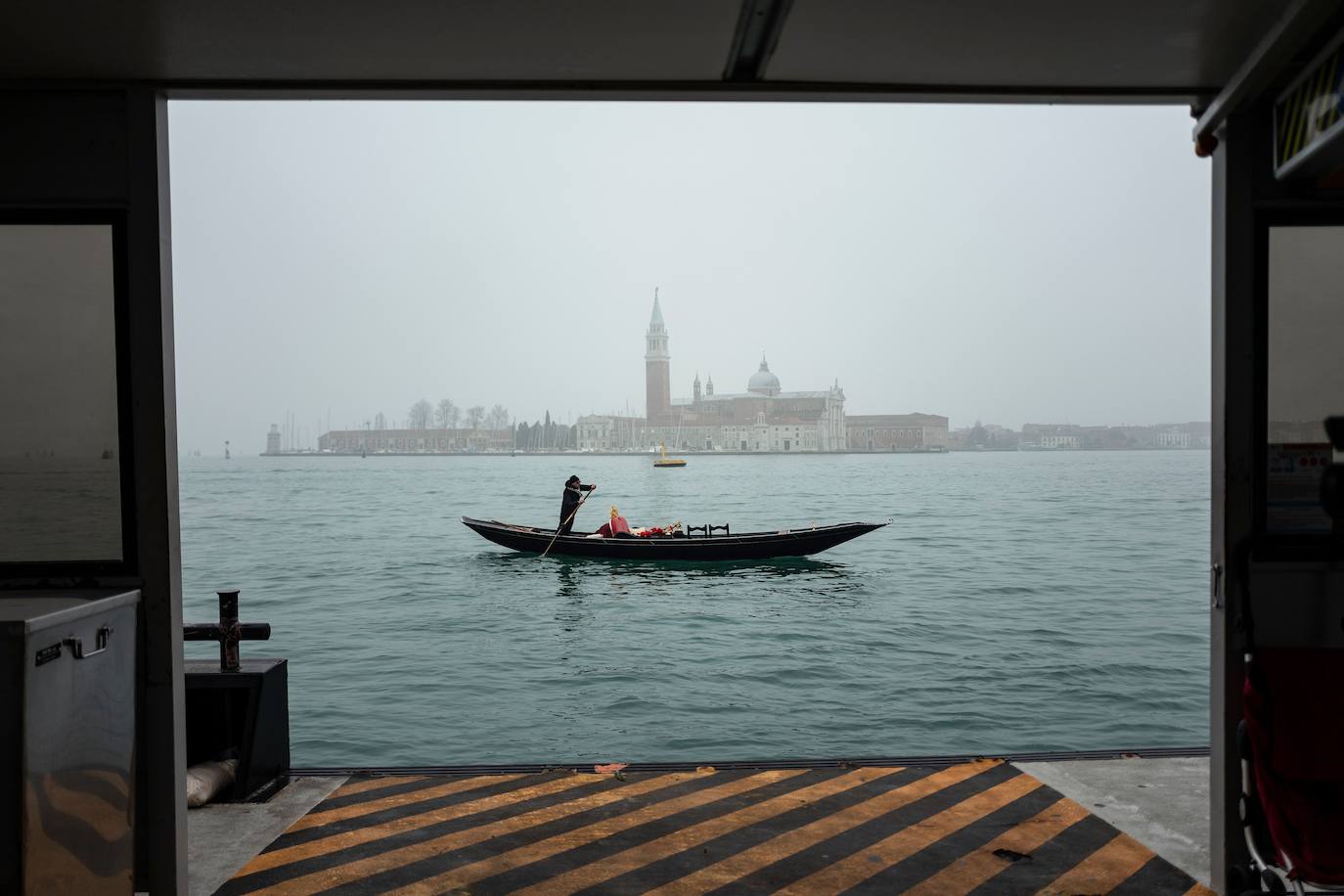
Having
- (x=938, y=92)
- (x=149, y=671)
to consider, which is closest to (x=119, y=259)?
(x=149, y=671)

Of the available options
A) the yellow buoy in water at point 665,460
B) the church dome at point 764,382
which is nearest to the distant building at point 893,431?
the church dome at point 764,382

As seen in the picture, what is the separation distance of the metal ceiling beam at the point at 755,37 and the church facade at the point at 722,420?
373ft

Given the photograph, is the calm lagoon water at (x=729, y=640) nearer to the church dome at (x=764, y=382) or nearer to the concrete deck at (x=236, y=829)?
the concrete deck at (x=236, y=829)

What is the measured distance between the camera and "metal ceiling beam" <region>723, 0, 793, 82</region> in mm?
2207

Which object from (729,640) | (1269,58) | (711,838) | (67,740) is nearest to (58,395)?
(67,740)

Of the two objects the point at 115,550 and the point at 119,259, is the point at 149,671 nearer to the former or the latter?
the point at 115,550

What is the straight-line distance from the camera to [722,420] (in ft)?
395

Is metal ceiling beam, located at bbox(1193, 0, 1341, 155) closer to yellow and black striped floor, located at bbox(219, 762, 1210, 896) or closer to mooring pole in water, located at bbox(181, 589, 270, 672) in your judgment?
yellow and black striped floor, located at bbox(219, 762, 1210, 896)

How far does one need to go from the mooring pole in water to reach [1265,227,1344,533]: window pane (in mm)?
3398

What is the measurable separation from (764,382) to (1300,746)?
4940 inches

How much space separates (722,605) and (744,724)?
36.3ft

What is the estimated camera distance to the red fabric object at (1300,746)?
2359mm

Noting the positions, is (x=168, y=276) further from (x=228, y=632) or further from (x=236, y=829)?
(x=236, y=829)

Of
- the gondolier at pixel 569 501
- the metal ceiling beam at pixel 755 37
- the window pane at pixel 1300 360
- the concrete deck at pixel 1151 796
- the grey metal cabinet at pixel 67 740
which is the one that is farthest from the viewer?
the gondolier at pixel 569 501
